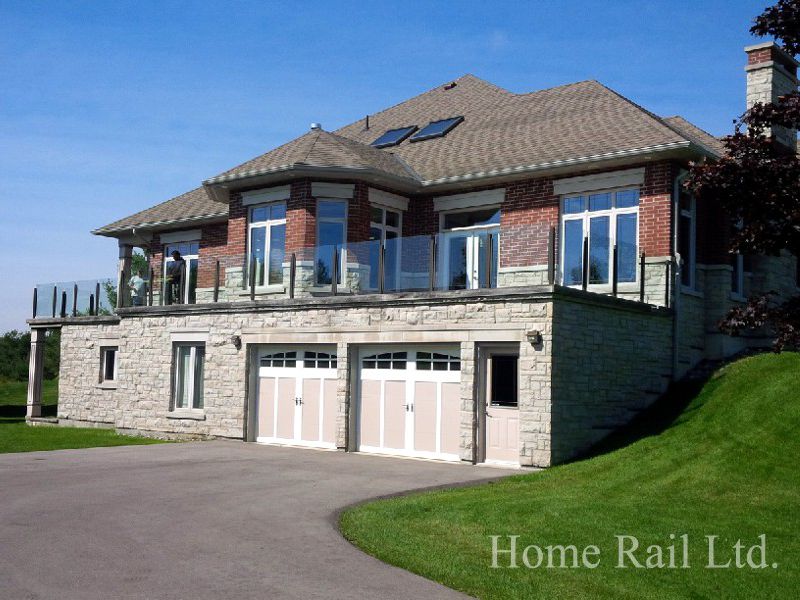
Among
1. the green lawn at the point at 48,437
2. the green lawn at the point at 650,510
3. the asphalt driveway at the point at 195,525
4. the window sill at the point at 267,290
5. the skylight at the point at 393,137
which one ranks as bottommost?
the green lawn at the point at 48,437

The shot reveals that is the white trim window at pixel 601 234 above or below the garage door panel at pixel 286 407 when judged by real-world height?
above

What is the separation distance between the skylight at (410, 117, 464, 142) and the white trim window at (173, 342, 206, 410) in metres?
8.66

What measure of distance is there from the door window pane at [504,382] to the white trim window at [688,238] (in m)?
4.77

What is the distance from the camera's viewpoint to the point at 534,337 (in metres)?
15.7

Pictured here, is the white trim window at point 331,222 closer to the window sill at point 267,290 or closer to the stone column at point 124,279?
the window sill at point 267,290

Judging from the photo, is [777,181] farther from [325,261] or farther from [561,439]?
[325,261]

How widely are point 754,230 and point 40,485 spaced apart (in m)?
11.0

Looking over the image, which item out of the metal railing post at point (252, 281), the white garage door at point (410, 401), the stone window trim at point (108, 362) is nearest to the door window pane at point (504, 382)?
the white garage door at point (410, 401)

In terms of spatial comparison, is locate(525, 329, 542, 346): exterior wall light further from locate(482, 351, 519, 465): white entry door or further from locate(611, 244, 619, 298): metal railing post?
locate(611, 244, 619, 298): metal railing post

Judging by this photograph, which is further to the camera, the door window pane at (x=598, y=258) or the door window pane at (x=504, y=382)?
the door window pane at (x=598, y=258)

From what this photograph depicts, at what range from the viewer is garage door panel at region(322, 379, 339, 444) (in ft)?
64.1

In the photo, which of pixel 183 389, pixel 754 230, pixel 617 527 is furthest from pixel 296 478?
pixel 183 389

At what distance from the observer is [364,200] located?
21.8 m

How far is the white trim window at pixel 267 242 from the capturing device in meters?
21.8
